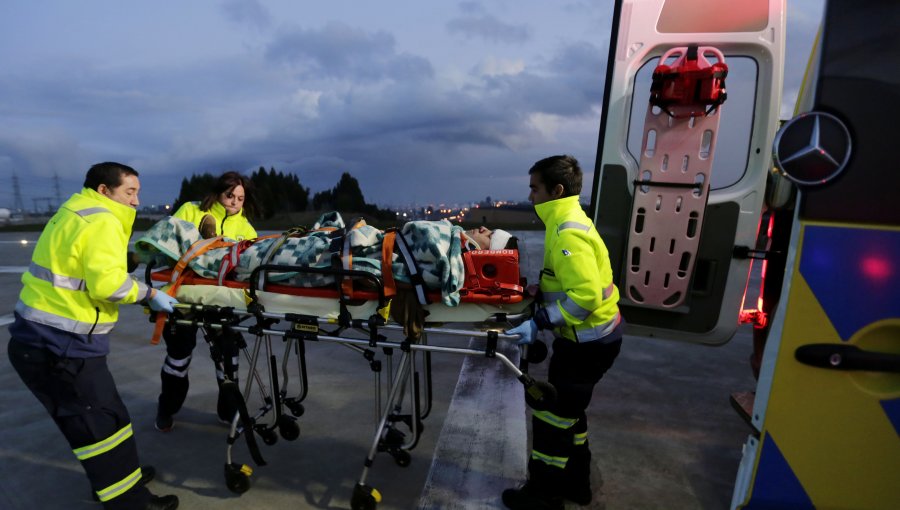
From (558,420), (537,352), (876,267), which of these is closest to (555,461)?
(558,420)

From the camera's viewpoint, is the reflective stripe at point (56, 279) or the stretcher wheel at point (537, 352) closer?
the reflective stripe at point (56, 279)

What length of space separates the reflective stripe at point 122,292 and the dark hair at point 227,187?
1.33 m

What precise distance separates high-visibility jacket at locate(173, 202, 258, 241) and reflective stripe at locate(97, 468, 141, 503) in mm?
1601

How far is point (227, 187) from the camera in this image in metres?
3.51

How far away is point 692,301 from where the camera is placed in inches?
122

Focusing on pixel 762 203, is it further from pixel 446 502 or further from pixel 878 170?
pixel 446 502

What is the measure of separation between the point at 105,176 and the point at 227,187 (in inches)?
45.7

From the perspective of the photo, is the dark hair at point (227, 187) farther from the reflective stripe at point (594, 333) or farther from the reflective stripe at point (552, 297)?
the reflective stripe at point (594, 333)

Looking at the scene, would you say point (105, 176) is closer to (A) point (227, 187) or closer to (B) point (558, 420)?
(A) point (227, 187)

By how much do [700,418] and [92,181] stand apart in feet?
14.0

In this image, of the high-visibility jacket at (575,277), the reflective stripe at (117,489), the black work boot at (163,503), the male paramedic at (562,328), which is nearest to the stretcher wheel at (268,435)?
the black work boot at (163,503)

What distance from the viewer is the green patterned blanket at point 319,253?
2.23m

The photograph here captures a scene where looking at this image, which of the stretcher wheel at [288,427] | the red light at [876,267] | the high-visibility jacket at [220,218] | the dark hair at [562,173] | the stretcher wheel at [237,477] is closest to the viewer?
the red light at [876,267]

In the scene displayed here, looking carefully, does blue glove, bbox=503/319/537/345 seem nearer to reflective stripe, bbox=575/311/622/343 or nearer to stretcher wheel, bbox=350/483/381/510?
reflective stripe, bbox=575/311/622/343
